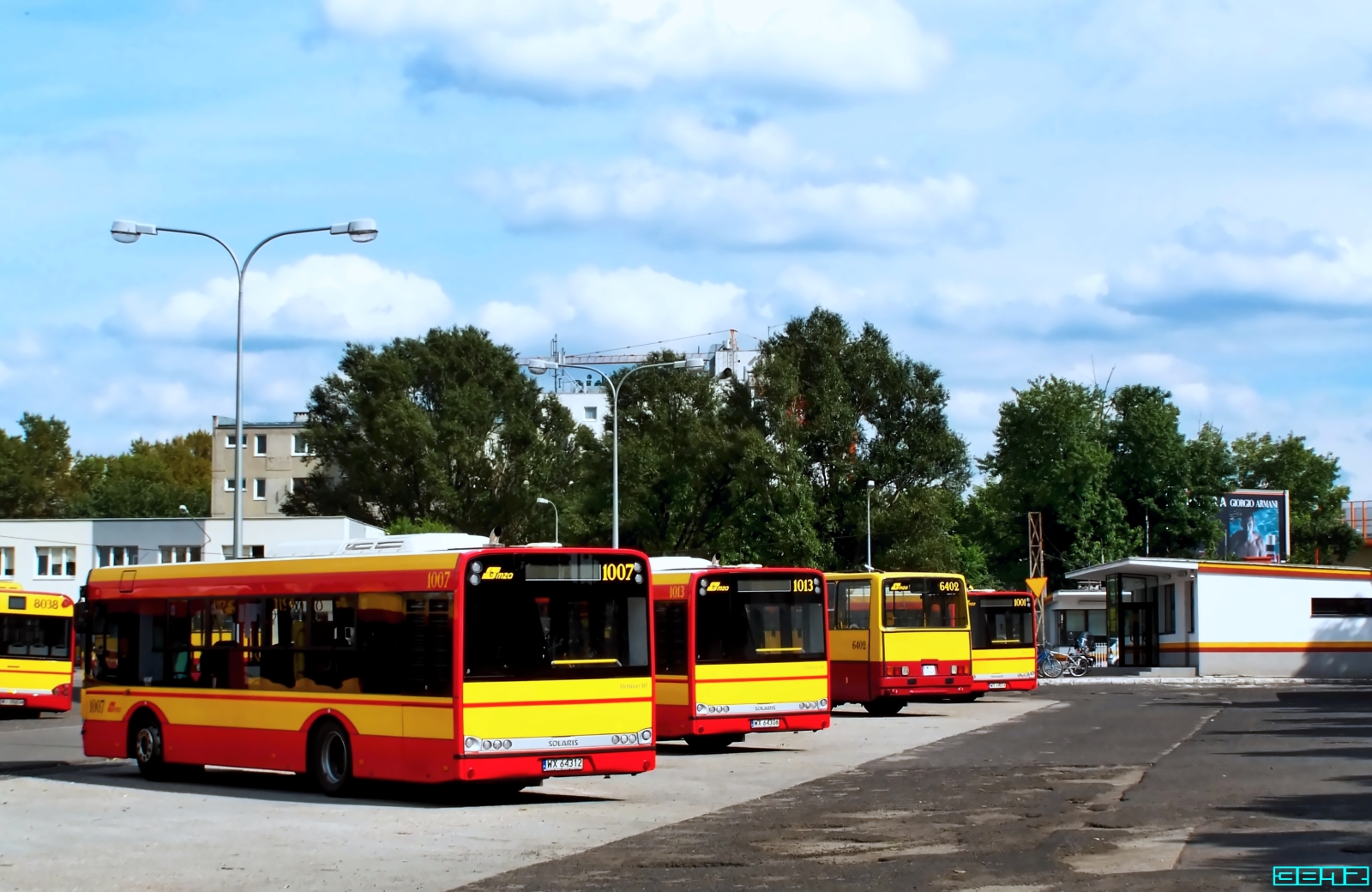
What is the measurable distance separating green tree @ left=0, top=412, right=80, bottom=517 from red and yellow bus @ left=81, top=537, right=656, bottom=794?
9855cm

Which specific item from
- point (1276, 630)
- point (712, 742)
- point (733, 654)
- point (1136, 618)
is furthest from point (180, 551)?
point (733, 654)

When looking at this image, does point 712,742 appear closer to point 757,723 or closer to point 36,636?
point 757,723

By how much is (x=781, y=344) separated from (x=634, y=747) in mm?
62864

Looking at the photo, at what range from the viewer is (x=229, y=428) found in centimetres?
12088

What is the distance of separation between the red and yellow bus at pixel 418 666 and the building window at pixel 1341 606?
1702 inches

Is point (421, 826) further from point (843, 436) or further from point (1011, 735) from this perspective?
point (843, 436)

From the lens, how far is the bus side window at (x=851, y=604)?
1332 inches

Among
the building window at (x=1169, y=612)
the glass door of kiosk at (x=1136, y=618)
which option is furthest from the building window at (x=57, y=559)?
the building window at (x=1169, y=612)

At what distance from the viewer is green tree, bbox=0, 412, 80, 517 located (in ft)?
366

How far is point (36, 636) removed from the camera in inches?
1388

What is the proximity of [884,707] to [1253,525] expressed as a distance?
5523 cm

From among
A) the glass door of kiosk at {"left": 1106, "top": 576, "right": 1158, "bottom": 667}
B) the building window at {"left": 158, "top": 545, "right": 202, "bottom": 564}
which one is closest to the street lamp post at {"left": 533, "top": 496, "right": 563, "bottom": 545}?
the building window at {"left": 158, "top": 545, "right": 202, "bottom": 564}

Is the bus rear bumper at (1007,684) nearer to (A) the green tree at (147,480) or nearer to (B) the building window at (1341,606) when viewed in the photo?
(B) the building window at (1341,606)

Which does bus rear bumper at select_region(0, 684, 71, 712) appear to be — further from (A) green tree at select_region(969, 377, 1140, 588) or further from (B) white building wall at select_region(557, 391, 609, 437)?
(B) white building wall at select_region(557, 391, 609, 437)
